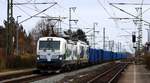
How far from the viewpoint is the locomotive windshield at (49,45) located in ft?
135

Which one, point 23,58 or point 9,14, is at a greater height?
point 9,14

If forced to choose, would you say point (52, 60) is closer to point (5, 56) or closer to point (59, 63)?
point (59, 63)

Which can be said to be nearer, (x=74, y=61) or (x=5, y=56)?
(x=5, y=56)

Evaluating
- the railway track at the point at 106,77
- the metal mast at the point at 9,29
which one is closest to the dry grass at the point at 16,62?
the metal mast at the point at 9,29

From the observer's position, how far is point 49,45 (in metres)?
41.2

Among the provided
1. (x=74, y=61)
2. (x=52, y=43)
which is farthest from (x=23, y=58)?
(x=52, y=43)

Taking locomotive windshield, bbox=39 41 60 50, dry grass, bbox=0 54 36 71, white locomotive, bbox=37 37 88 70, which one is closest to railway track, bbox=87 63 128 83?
white locomotive, bbox=37 37 88 70

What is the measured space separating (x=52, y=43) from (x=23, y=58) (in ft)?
33.0

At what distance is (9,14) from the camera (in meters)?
45.2

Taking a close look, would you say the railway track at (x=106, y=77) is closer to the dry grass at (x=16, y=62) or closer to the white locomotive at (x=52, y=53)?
the white locomotive at (x=52, y=53)

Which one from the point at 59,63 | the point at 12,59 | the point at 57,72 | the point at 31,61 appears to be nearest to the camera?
the point at 59,63

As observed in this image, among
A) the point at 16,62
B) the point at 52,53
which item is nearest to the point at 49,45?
the point at 52,53

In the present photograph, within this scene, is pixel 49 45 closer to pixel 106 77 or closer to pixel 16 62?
pixel 106 77

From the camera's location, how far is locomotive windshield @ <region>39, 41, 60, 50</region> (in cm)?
4106
